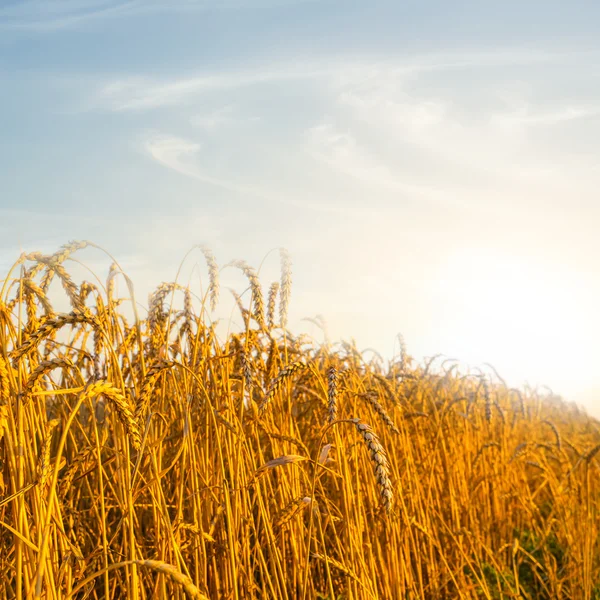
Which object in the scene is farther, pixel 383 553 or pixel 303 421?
pixel 303 421

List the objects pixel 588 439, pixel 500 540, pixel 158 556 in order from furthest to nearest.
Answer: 1. pixel 588 439
2. pixel 500 540
3. pixel 158 556

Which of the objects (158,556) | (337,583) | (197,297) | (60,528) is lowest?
(337,583)

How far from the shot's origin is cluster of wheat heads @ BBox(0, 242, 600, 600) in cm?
150

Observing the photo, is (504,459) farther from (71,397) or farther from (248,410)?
(71,397)

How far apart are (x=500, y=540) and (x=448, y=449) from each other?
2.63 feet

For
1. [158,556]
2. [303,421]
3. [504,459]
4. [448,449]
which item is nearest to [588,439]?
[504,459]

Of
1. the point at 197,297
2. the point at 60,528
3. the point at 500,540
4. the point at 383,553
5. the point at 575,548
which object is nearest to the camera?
the point at 60,528

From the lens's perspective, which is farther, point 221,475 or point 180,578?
point 221,475

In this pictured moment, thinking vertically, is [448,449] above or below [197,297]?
below

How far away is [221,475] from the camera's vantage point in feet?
6.96

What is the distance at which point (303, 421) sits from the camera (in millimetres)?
3385

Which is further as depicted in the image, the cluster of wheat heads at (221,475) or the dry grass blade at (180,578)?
the cluster of wheat heads at (221,475)

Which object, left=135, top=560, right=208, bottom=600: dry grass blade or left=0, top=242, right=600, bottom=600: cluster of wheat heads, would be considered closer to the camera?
left=135, top=560, right=208, bottom=600: dry grass blade

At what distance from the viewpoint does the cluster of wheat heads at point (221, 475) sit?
4.92ft
